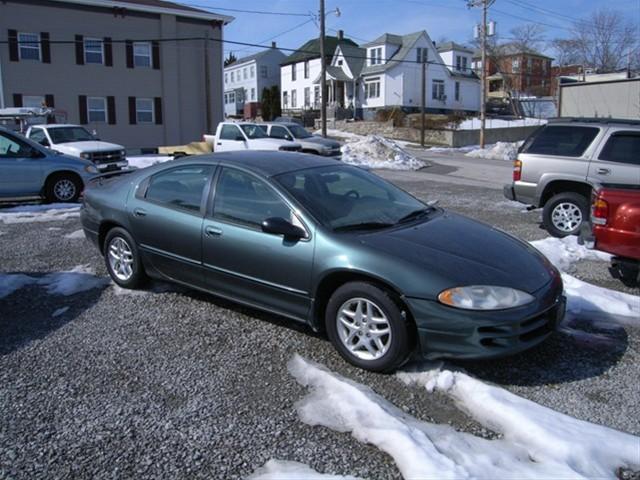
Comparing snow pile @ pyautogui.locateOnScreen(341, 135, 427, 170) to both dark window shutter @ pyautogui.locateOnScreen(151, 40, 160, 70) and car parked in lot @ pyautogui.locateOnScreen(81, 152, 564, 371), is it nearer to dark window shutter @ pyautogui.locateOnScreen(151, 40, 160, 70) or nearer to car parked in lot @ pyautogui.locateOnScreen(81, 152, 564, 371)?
dark window shutter @ pyautogui.locateOnScreen(151, 40, 160, 70)

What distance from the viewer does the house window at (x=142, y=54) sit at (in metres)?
29.9

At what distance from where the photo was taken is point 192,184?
5.35 meters

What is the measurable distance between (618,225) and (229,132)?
53.8 feet

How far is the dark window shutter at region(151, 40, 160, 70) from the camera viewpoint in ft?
99.2

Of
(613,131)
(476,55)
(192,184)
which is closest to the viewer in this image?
(192,184)

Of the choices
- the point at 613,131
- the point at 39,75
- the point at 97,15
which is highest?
the point at 97,15

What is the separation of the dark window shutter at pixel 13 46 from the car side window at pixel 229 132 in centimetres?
1294

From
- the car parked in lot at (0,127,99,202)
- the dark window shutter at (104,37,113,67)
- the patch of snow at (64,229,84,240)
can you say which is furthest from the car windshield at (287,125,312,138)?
the patch of snow at (64,229,84,240)

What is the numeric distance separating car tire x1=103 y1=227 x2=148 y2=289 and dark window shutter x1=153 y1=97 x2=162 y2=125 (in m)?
26.3

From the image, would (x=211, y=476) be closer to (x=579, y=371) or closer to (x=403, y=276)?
(x=403, y=276)

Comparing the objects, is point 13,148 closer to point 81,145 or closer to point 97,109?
point 81,145

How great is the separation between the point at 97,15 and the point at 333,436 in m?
30.0

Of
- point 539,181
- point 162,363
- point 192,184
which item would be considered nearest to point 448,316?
point 162,363

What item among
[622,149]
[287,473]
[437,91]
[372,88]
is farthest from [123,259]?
[437,91]
